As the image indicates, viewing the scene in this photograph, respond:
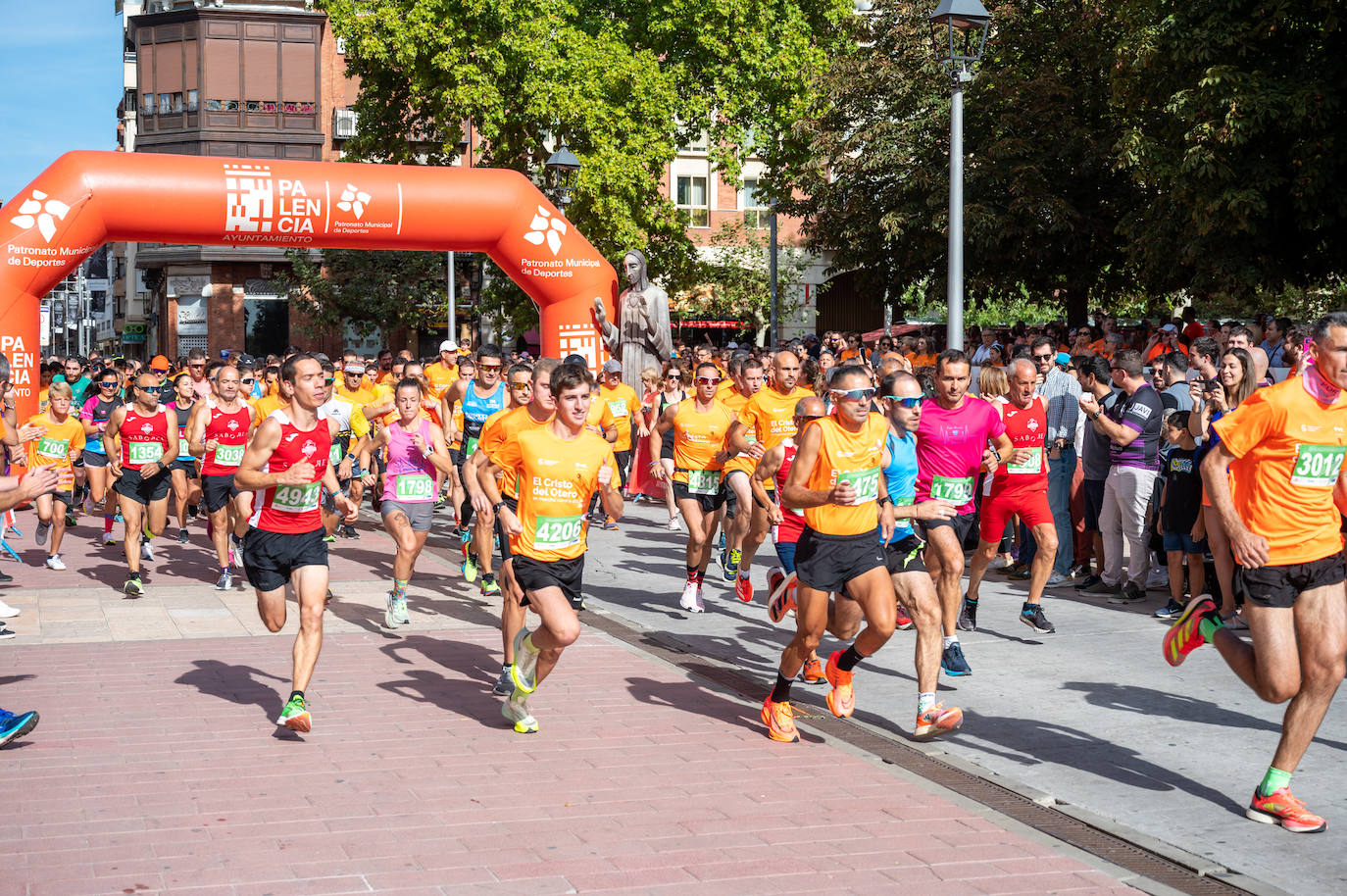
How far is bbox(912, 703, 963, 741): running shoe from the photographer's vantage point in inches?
277

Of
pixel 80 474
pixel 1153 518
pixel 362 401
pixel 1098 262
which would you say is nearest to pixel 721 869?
pixel 1153 518

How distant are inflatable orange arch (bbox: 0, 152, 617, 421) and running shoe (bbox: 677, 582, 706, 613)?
880 cm

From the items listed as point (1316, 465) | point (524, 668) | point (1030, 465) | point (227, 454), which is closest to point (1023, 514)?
point (1030, 465)

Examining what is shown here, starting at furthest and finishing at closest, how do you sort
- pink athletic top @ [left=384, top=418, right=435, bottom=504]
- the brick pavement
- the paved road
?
pink athletic top @ [left=384, top=418, right=435, bottom=504] < the paved road < the brick pavement

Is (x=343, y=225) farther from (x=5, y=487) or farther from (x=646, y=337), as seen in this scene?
(x=5, y=487)

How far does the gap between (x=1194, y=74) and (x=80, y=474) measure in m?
15.6

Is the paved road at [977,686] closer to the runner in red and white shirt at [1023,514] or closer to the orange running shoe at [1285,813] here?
the orange running shoe at [1285,813]

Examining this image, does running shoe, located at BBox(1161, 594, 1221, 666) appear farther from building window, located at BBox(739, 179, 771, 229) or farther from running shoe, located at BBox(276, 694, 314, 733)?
building window, located at BBox(739, 179, 771, 229)

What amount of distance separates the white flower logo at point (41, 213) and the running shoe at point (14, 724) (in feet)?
36.3

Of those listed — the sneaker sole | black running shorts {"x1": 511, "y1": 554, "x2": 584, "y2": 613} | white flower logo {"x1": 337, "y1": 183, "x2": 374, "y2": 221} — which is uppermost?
white flower logo {"x1": 337, "y1": 183, "x2": 374, "y2": 221}

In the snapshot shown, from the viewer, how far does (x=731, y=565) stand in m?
12.5

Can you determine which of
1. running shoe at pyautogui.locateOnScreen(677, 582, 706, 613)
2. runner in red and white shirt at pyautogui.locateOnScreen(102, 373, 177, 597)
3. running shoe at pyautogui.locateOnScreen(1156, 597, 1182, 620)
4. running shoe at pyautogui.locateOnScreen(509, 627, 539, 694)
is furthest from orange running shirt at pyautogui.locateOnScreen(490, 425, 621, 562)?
runner in red and white shirt at pyautogui.locateOnScreen(102, 373, 177, 597)

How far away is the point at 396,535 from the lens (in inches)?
419

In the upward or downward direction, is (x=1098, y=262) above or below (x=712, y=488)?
above
